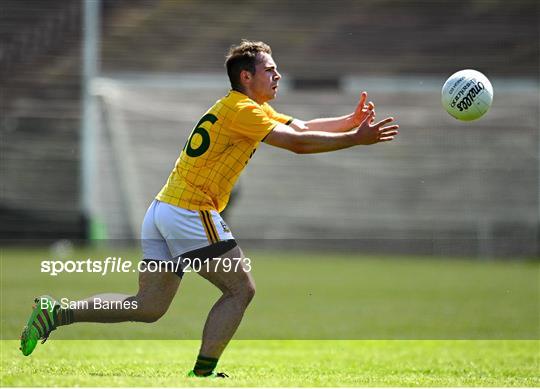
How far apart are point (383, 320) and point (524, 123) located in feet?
42.4

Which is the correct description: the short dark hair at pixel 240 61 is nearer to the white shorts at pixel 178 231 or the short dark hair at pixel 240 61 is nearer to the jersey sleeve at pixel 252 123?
the jersey sleeve at pixel 252 123

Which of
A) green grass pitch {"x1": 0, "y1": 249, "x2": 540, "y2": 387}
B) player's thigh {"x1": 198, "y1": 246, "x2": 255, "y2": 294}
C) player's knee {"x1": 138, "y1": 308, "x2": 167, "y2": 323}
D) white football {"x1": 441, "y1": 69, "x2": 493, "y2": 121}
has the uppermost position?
white football {"x1": 441, "y1": 69, "x2": 493, "y2": 121}

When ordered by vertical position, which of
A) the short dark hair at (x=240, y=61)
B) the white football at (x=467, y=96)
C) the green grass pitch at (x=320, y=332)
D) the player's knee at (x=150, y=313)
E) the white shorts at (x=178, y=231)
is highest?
the short dark hair at (x=240, y=61)

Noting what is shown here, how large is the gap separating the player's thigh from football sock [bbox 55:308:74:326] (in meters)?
1.06

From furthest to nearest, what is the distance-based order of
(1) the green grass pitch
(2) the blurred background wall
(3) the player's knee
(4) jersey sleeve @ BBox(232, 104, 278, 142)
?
(2) the blurred background wall, (1) the green grass pitch, (3) the player's knee, (4) jersey sleeve @ BBox(232, 104, 278, 142)

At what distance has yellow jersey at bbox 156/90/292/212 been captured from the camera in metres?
7.04

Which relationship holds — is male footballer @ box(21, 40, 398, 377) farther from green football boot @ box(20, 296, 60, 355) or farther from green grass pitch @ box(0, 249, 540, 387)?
green grass pitch @ box(0, 249, 540, 387)

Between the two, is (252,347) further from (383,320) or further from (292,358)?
(383,320)

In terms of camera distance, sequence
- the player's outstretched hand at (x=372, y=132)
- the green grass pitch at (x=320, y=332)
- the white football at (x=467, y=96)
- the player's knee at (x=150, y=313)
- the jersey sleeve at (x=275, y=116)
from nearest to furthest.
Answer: the player's outstretched hand at (x=372, y=132)
the player's knee at (x=150, y=313)
the green grass pitch at (x=320, y=332)
the jersey sleeve at (x=275, y=116)
the white football at (x=467, y=96)

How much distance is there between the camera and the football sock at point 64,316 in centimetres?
725

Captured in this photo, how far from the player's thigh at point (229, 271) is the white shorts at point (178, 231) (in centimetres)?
13

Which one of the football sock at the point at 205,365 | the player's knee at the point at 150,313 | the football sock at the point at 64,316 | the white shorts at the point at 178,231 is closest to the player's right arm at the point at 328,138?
the white shorts at the point at 178,231

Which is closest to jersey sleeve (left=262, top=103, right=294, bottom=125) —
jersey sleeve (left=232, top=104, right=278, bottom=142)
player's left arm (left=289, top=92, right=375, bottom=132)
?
player's left arm (left=289, top=92, right=375, bottom=132)

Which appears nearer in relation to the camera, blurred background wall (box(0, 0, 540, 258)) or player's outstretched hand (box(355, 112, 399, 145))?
player's outstretched hand (box(355, 112, 399, 145))
